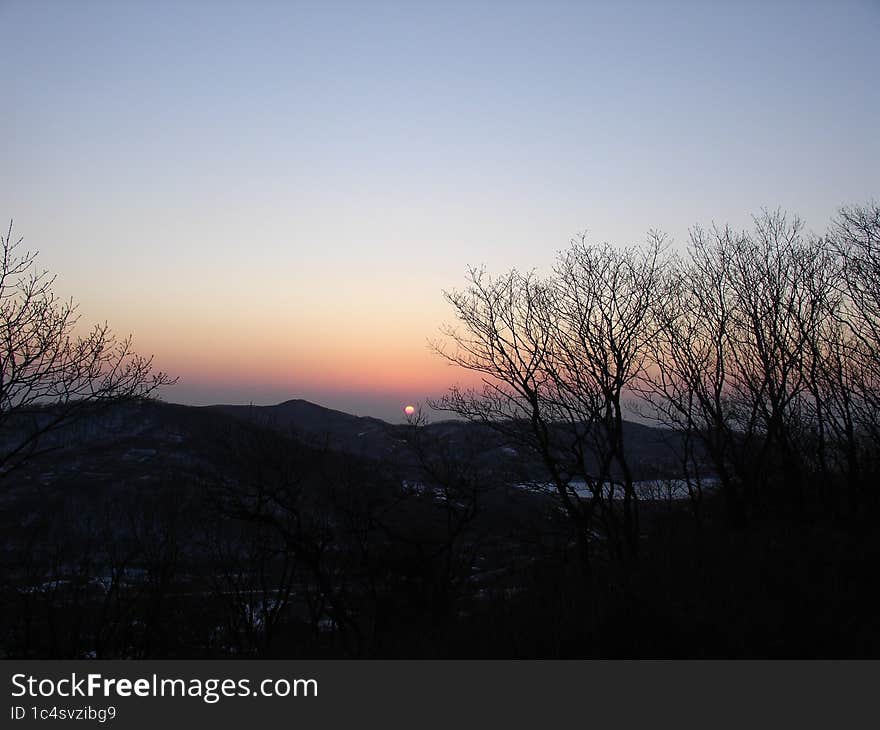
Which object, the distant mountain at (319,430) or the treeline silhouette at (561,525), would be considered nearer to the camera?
the treeline silhouette at (561,525)

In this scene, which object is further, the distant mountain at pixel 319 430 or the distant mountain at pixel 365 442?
the distant mountain at pixel 319 430

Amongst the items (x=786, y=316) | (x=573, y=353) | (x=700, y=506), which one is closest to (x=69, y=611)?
(x=573, y=353)

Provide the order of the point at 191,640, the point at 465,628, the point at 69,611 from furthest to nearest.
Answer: the point at 191,640 → the point at 69,611 → the point at 465,628

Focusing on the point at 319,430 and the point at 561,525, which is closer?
the point at 561,525

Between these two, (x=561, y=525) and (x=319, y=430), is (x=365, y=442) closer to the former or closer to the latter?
(x=319, y=430)

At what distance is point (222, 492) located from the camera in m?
18.0

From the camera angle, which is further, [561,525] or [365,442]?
[365,442]

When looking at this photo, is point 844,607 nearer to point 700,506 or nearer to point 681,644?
point 681,644

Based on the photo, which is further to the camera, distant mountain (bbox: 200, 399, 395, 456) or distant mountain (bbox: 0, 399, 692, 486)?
distant mountain (bbox: 200, 399, 395, 456)

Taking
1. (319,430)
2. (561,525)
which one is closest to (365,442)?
(319,430)

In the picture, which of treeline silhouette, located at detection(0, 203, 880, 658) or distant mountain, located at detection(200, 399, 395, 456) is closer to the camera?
treeline silhouette, located at detection(0, 203, 880, 658)

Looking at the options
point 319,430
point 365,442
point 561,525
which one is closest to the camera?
point 561,525

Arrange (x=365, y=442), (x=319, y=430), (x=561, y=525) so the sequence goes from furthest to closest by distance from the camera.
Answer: (x=365, y=442) < (x=319, y=430) < (x=561, y=525)
